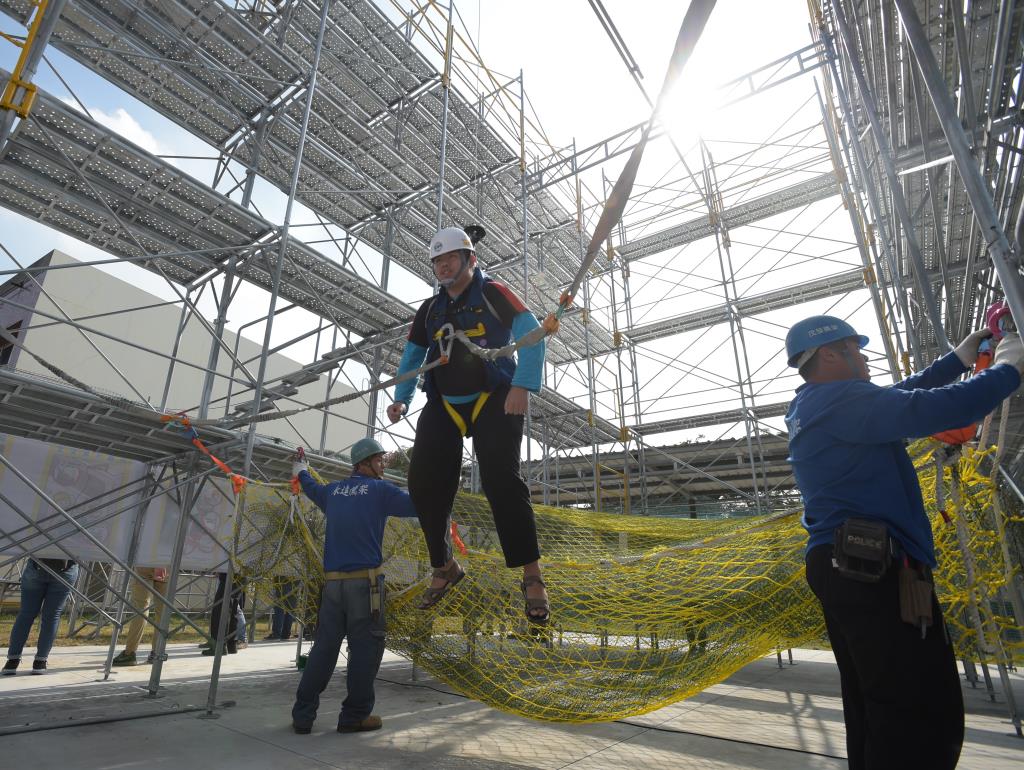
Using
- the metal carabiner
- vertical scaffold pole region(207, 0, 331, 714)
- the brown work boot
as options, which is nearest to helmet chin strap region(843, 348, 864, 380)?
the metal carabiner

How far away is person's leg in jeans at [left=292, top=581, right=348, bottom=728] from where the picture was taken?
3285mm

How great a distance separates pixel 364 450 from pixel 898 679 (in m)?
3.36

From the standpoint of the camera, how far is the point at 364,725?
336 centimetres

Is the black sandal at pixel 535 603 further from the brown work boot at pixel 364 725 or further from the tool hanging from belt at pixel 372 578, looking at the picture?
the brown work boot at pixel 364 725

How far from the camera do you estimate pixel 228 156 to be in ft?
24.3

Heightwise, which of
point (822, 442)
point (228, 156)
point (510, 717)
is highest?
point (228, 156)

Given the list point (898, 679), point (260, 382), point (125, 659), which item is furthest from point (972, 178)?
point (125, 659)

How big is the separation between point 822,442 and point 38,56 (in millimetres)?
4049

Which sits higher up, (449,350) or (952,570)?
(449,350)

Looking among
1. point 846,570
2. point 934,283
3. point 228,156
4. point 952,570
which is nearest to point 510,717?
point 952,570

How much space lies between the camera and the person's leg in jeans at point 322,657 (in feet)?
10.8

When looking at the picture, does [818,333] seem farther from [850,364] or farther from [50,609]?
[50,609]

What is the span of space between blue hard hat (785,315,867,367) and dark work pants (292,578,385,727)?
285 centimetres

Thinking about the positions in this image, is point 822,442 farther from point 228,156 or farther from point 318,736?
point 228,156
